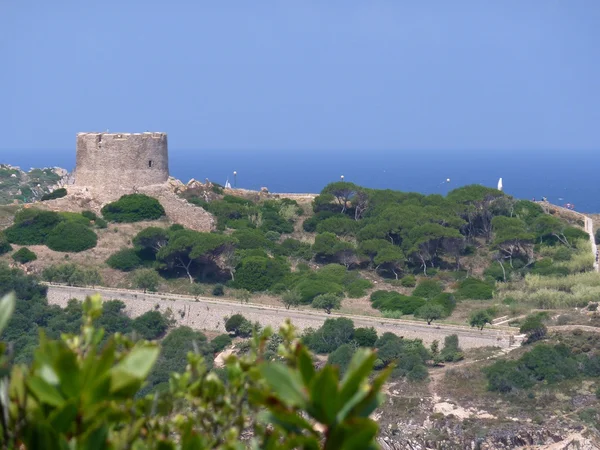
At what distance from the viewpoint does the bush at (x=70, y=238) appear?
98.0 ft

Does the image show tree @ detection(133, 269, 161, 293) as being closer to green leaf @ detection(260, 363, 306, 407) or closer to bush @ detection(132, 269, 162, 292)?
bush @ detection(132, 269, 162, 292)

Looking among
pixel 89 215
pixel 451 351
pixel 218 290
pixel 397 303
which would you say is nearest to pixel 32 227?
pixel 89 215

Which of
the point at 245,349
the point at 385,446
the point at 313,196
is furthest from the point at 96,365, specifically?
the point at 313,196

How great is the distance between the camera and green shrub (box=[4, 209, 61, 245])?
30.4 m

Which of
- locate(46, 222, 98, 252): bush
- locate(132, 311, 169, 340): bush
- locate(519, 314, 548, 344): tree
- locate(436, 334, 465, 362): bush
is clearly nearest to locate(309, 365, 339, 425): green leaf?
locate(436, 334, 465, 362): bush

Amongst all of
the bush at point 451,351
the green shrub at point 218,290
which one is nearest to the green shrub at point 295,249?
the green shrub at point 218,290

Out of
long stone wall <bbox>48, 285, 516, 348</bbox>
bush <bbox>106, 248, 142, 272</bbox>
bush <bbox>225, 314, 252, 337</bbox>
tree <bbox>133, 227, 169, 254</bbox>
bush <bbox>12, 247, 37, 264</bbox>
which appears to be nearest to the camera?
long stone wall <bbox>48, 285, 516, 348</bbox>

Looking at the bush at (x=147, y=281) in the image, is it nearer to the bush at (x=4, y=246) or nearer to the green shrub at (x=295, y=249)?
the bush at (x=4, y=246)

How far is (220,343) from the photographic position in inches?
902

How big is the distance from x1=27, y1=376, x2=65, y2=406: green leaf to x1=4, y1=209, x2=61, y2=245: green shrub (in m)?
28.2

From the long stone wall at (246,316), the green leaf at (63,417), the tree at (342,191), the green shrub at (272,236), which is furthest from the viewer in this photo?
the tree at (342,191)

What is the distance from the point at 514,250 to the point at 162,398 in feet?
96.7

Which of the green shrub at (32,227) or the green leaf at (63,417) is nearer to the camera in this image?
the green leaf at (63,417)

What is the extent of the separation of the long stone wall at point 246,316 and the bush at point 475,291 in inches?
175
